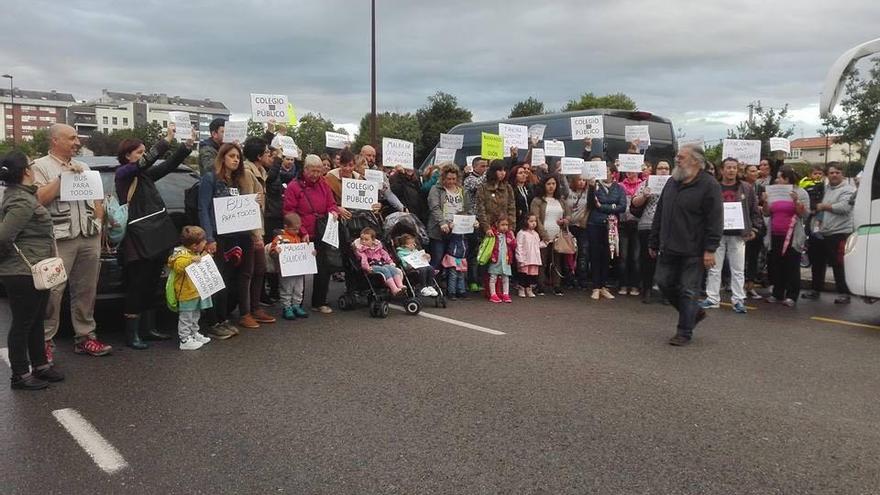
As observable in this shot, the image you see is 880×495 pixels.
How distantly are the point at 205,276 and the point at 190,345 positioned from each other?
653 mm

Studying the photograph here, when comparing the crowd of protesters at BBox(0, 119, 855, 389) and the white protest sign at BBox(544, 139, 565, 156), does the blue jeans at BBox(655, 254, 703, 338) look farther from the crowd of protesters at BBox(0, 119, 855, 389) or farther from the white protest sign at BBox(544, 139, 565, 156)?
the white protest sign at BBox(544, 139, 565, 156)

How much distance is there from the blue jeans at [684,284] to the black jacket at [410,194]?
151 inches

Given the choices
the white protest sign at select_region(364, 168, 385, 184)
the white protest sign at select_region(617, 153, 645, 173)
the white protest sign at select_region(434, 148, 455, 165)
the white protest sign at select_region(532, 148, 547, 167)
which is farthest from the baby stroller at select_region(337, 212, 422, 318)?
the white protest sign at select_region(617, 153, 645, 173)

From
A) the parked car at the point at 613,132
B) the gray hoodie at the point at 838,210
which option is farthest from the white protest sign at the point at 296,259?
the parked car at the point at 613,132

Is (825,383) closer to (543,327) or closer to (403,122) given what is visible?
(543,327)

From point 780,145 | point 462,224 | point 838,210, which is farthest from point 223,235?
point 780,145

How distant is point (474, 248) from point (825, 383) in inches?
194

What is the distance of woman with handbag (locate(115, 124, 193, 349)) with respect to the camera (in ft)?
19.4

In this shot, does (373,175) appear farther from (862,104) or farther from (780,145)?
(862,104)

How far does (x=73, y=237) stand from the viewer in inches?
214

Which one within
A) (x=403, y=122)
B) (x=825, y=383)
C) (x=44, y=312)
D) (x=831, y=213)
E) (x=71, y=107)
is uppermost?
(x=71, y=107)

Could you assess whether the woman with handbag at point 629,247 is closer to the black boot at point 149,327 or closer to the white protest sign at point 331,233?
the white protest sign at point 331,233

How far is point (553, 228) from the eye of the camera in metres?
9.38

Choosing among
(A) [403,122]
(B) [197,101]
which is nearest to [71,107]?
(B) [197,101]
